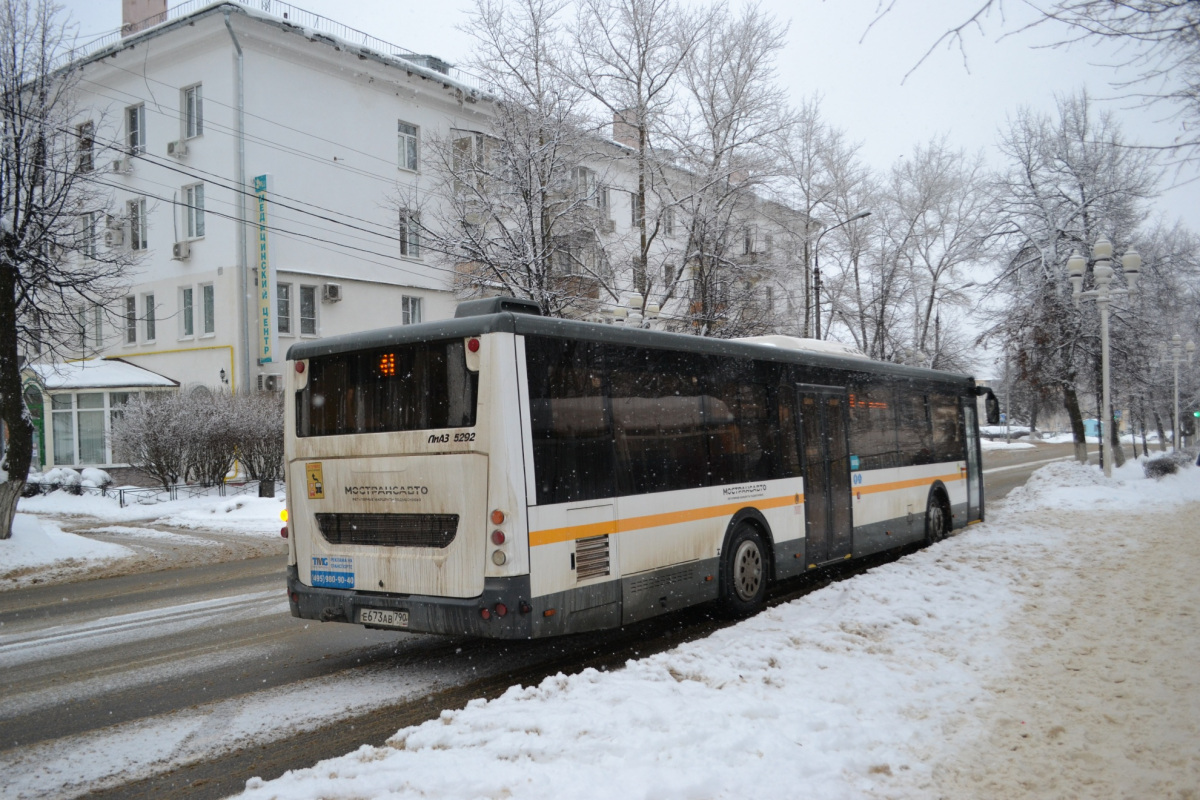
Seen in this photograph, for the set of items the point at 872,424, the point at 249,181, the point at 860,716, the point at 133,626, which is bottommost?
the point at 133,626

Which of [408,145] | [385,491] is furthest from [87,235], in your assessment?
[408,145]

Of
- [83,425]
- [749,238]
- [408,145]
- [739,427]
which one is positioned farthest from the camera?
[408,145]

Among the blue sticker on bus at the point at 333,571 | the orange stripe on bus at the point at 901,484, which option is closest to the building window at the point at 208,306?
the orange stripe on bus at the point at 901,484

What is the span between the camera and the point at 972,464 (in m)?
16.1

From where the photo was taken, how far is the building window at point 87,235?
1645cm

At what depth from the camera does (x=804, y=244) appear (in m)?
34.5

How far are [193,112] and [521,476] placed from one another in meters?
30.6

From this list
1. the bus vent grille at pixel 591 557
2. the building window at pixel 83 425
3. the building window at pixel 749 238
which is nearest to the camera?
the bus vent grille at pixel 591 557

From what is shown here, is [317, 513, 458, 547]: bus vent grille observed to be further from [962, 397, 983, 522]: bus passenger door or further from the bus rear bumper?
[962, 397, 983, 522]: bus passenger door

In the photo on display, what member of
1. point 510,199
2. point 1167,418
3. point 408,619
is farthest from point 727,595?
point 1167,418

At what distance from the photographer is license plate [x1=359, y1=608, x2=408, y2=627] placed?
22.1ft

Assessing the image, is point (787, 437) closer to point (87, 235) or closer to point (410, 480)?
point (410, 480)

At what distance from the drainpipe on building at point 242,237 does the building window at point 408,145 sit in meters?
6.58

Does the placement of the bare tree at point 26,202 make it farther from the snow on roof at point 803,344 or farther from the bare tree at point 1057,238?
the bare tree at point 1057,238
